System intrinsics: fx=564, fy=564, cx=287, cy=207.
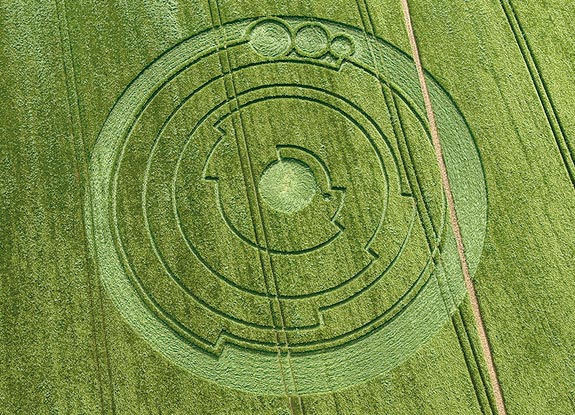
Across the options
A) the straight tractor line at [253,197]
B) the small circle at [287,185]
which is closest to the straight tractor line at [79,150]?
the straight tractor line at [253,197]

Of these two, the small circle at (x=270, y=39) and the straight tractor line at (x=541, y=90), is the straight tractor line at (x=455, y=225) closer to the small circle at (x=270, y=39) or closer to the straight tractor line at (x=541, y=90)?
the straight tractor line at (x=541, y=90)

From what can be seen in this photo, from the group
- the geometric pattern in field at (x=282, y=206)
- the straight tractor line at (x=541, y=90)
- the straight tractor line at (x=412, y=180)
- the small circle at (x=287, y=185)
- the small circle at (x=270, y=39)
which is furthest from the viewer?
the small circle at (x=270, y=39)

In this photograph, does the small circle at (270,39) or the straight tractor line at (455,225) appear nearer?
the straight tractor line at (455,225)

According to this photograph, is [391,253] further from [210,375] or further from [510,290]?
[210,375]

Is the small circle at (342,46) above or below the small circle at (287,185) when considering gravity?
above

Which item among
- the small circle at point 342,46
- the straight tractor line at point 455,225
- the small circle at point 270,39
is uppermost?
the small circle at point 270,39

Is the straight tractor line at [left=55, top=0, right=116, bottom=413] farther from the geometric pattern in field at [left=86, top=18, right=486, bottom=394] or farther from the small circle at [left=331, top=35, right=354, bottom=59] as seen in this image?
the small circle at [left=331, top=35, right=354, bottom=59]

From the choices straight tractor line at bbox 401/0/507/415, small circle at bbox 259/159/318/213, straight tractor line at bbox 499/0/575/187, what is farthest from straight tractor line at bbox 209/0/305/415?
straight tractor line at bbox 499/0/575/187

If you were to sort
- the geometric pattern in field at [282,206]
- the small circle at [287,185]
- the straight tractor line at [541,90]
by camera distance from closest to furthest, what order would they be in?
the geometric pattern in field at [282,206] → the small circle at [287,185] → the straight tractor line at [541,90]
